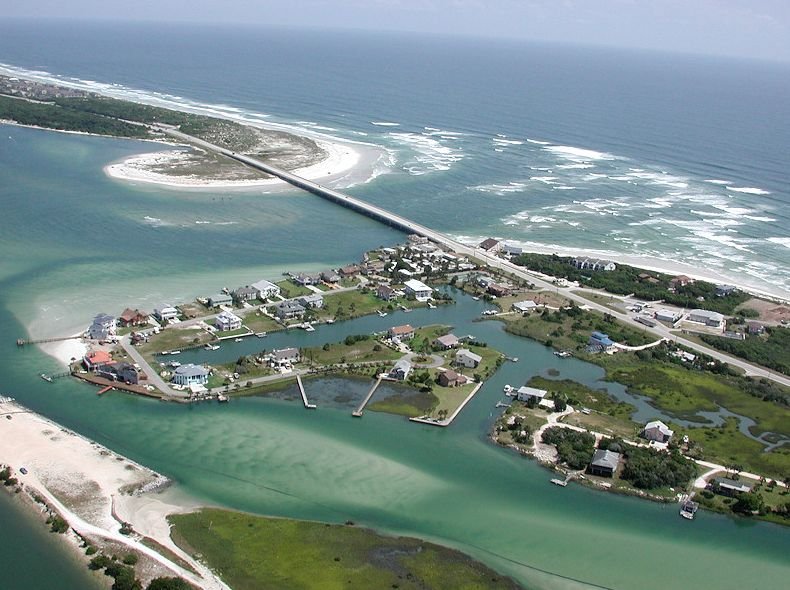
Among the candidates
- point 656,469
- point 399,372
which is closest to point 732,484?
point 656,469

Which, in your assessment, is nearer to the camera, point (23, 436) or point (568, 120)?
point (23, 436)

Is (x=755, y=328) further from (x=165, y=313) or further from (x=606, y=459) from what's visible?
(x=165, y=313)

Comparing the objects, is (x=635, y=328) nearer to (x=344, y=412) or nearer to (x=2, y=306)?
(x=344, y=412)

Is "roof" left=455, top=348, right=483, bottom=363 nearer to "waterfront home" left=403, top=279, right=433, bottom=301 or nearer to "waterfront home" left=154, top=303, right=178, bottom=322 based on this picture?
"waterfront home" left=403, top=279, right=433, bottom=301

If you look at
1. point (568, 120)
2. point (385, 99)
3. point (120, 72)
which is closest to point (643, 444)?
point (568, 120)

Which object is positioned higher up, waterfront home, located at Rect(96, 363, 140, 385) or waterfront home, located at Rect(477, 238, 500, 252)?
waterfront home, located at Rect(477, 238, 500, 252)

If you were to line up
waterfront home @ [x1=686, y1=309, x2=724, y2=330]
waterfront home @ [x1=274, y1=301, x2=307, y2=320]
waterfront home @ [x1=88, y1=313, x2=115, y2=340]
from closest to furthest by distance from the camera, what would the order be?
1. waterfront home @ [x1=88, y1=313, x2=115, y2=340]
2. waterfront home @ [x1=274, y1=301, x2=307, y2=320]
3. waterfront home @ [x1=686, y1=309, x2=724, y2=330]

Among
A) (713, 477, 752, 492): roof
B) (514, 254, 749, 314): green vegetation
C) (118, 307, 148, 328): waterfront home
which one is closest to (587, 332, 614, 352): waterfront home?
(514, 254, 749, 314): green vegetation

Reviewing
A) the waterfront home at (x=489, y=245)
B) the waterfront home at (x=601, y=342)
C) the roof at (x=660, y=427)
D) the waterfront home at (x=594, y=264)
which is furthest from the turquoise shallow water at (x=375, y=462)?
the waterfront home at (x=594, y=264)
